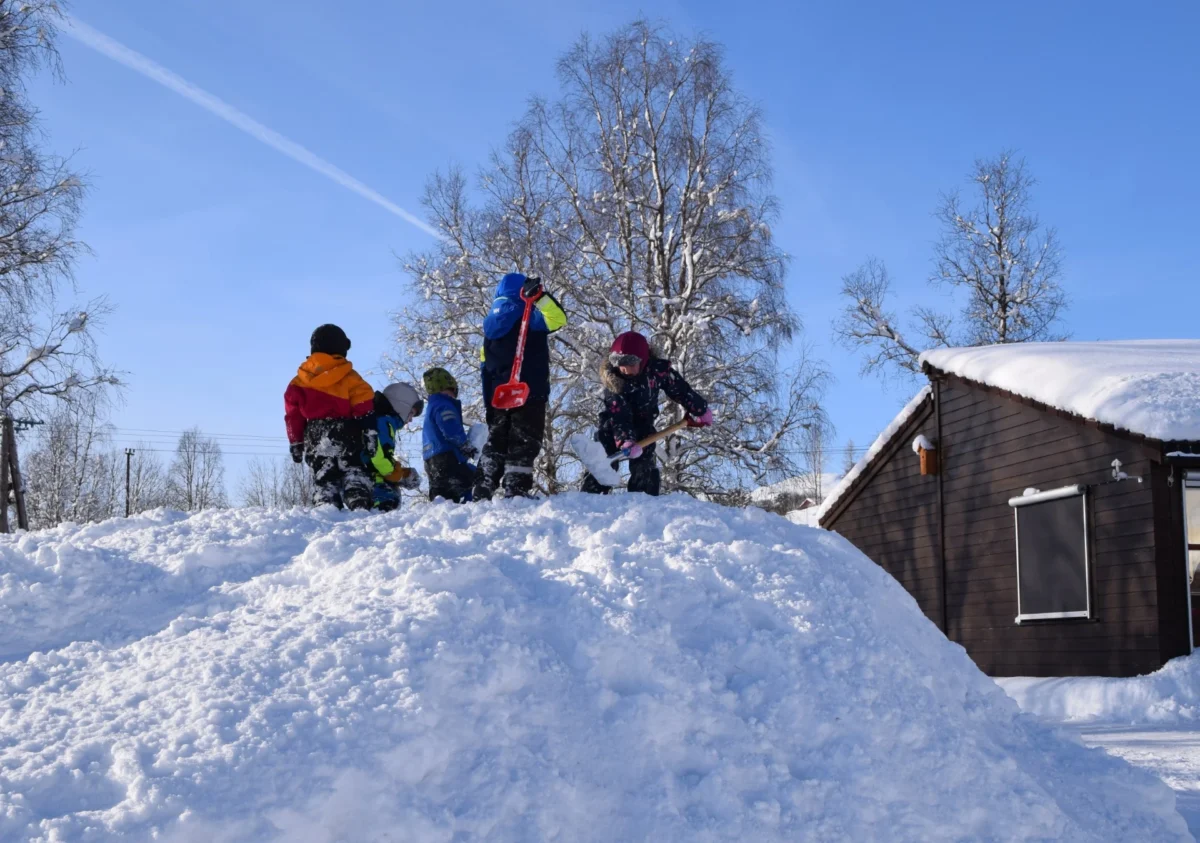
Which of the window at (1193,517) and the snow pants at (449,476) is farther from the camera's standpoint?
the window at (1193,517)

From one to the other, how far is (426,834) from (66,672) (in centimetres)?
188

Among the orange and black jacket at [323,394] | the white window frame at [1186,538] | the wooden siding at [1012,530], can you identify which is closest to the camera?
the orange and black jacket at [323,394]

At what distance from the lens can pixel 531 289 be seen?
21.3 feet

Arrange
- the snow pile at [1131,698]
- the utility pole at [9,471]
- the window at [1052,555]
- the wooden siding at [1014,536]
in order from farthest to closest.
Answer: the utility pole at [9,471]
the window at [1052,555]
the wooden siding at [1014,536]
the snow pile at [1131,698]

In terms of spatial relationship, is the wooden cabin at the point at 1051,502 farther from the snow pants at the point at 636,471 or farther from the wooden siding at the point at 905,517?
the snow pants at the point at 636,471

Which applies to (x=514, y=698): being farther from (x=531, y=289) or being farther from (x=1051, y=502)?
(x=1051, y=502)

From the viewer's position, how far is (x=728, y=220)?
1853 cm

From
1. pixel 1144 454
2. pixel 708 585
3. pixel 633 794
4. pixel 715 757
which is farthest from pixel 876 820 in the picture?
pixel 1144 454

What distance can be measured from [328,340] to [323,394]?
0.36m

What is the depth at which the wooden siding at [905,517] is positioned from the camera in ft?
49.1

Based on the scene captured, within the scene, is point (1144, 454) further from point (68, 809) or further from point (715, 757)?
point (68, 809)

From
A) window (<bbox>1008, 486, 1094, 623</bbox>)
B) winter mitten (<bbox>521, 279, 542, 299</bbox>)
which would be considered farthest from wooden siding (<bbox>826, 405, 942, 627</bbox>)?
winter mitten (<bbox>521, 279, 542, 299</bbox>)

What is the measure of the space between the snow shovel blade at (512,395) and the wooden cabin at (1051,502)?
22.6ft

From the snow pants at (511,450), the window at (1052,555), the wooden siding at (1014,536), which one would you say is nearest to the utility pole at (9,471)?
the snow pants at (511,450)
